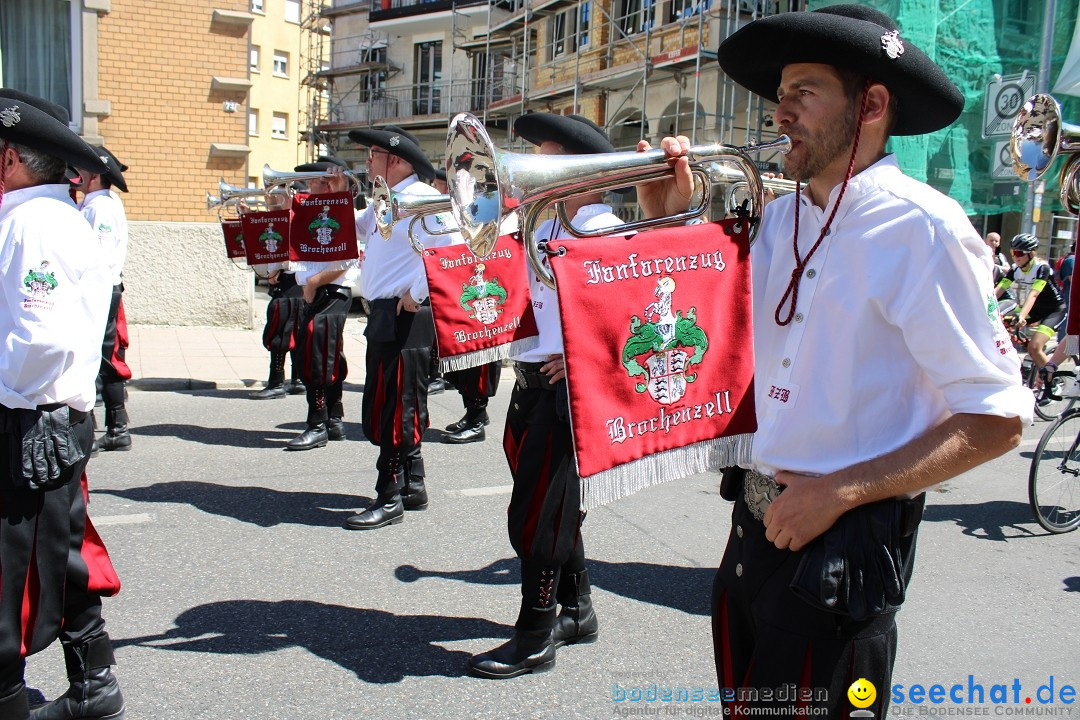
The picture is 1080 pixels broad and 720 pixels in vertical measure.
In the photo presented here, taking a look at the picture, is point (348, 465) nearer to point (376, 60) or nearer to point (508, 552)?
point (508, 552)

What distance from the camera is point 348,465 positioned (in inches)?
254

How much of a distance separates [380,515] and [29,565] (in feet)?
8.29

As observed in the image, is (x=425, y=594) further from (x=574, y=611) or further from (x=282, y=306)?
(x=282, y=306)

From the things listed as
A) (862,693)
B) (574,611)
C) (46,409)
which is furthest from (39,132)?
(862,693)

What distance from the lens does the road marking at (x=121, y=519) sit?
4.95 metres

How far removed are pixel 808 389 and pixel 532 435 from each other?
1.74 metres

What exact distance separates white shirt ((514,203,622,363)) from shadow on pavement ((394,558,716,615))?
1.26 meters

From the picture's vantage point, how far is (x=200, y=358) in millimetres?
10336

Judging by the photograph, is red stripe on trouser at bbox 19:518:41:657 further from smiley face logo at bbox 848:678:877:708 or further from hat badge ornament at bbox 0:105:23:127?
smiley face logo at bbox 848:678:877:708

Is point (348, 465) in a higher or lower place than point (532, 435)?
lower

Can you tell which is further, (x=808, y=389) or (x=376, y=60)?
(x=376, y=60)

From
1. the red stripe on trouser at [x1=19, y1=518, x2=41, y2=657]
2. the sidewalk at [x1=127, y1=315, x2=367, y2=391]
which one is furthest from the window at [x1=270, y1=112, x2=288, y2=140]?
the red stripe on trouser at [x1=19, y1=518, x2=41, y2=657]

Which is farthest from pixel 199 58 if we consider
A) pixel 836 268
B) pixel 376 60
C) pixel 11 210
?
pixel 376 60

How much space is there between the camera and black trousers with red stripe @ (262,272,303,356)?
8.38 metres
